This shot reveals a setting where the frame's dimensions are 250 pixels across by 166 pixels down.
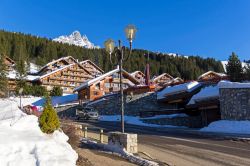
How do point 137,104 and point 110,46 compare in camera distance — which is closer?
point 110,46

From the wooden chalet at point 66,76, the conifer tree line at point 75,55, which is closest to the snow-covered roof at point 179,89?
the wooden chalet at point 66,76

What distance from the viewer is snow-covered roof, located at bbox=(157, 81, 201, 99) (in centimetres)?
3902

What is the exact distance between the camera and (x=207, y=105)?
108ft

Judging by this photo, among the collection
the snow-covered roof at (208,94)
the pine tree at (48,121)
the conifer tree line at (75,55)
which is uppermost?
the conifer tree line at (75,55)

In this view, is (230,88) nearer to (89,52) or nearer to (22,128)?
(22,128)

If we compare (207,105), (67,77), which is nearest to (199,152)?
(207,105)

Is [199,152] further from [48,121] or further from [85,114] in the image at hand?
[85,114]

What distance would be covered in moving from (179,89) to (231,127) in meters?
12.9

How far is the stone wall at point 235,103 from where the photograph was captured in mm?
27797

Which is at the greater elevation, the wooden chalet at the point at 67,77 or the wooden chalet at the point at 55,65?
the wooden chalet at the point at 55,65

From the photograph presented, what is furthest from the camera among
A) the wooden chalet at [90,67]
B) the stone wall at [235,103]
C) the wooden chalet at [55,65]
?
the wooden chalet at [90,67]

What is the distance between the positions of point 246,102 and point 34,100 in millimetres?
47977

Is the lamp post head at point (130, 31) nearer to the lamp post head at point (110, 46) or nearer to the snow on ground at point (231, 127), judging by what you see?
the lamp post head at point (110, 46)

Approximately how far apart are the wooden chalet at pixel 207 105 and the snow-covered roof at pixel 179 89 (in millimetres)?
3724
